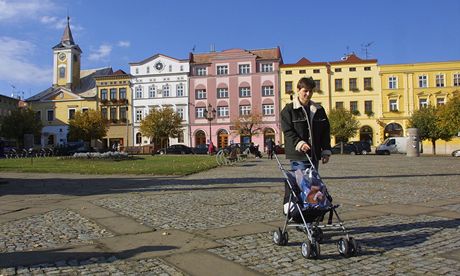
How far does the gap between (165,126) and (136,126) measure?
1097cm

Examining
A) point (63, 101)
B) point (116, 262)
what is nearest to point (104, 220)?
point (116, 262)

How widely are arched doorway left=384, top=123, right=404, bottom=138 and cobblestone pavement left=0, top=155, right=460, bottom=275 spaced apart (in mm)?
50783

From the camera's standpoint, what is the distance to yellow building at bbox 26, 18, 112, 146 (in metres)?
70.6

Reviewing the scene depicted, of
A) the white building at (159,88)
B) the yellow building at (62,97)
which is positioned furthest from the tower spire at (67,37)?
the white building at (159,88)

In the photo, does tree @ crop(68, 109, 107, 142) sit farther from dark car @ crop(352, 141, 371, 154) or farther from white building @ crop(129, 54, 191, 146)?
dark car @ crop(352, 141, 371, 154)

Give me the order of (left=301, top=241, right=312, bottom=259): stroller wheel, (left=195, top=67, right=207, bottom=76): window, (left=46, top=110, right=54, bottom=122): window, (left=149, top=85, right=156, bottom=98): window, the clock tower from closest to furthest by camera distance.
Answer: (left=301, top=241, right=312, bottom=259): stroller wheel < (left=195, top=67, right=207, bottom=76): window < (left=149, top=85, right=156, bottom=98): window < (left=46, top=110, right=54, bottom=122): window < the clock tower

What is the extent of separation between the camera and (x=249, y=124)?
60.0 m

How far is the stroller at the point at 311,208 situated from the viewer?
4457mm

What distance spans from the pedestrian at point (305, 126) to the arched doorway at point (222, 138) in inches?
2303

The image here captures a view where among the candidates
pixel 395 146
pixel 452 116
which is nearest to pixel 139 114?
pixel 395 146

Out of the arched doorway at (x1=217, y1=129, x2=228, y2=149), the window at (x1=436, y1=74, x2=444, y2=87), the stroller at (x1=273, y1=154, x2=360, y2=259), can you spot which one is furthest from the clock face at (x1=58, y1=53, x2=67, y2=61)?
the stroller at (x1=273, y1=154, x2=360, y2=259)

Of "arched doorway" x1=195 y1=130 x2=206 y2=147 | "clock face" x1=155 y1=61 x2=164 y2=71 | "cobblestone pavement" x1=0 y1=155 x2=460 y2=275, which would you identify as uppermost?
"clock face" x1=155 y1=61 x2=164 y2=71

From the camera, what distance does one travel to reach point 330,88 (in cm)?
6109

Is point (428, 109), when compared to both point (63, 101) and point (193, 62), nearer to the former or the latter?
point (193, 62)
